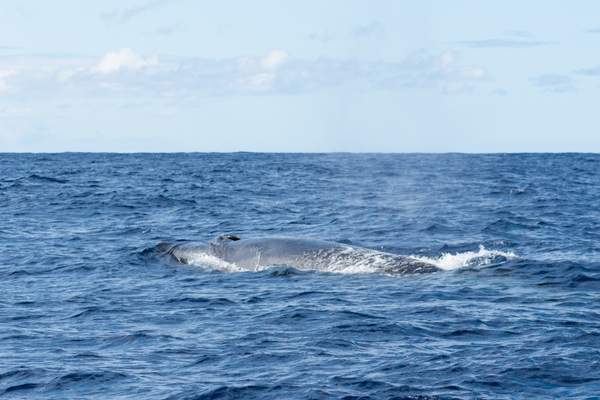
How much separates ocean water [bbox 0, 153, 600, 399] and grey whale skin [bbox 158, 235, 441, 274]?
0.58 m

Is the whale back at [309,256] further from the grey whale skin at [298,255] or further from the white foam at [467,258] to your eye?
the white foam at [467,258]

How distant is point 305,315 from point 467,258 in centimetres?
782

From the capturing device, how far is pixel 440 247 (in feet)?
85.0

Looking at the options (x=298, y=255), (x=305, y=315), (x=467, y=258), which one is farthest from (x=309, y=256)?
(x=305, y=315)

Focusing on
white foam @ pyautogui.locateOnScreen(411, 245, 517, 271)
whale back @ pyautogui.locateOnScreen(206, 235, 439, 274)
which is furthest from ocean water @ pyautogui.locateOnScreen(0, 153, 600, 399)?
whale back @ pyautogui.locateOnScreen(206, 235, 439, 274)

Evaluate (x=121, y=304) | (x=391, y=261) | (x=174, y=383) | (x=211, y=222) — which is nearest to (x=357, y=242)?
(x=391, y=261)

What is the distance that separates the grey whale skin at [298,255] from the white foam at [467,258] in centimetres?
83

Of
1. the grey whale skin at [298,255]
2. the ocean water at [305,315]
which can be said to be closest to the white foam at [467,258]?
the ocean water at [305,315]

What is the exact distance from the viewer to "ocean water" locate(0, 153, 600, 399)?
12.3 meters

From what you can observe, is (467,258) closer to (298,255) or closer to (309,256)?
(309,256)

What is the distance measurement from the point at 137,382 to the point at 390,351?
382cm

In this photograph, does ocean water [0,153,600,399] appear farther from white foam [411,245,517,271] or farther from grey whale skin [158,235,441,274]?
grey whale skin [158,235,441,274]

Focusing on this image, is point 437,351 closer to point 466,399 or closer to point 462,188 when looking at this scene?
point 466,399

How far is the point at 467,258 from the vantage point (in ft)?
75.4
